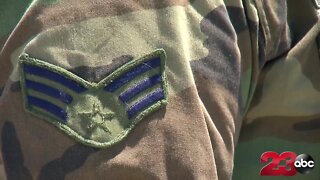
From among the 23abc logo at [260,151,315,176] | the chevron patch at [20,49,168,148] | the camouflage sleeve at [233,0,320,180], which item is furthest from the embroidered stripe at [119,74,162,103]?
the 23abc logo at [260,151,315,176]

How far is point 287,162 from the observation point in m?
1.21

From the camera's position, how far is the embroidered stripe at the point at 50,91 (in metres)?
0.96

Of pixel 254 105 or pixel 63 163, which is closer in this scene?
pixel 63 163

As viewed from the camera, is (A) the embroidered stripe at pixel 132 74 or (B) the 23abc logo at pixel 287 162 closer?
(A) the embroidered stripe at pixel 132 74

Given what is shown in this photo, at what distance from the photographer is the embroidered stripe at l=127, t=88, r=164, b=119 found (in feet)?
3.18

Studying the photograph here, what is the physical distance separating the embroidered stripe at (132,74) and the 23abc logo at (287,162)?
345mm

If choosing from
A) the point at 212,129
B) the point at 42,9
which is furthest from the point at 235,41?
the point at 42,9

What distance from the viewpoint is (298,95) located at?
117 cm

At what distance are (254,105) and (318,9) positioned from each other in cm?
22

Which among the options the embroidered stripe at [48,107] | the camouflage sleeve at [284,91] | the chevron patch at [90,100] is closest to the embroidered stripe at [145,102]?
the chevron patch at [90,100]

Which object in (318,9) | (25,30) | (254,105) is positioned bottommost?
(254,105)

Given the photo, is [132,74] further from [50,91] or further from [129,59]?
[50,91]

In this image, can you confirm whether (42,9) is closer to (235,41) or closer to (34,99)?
(34,99)

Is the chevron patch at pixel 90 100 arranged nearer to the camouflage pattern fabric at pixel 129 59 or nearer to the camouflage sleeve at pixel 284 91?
the camouflage pattern fabric at pixel 129 59
